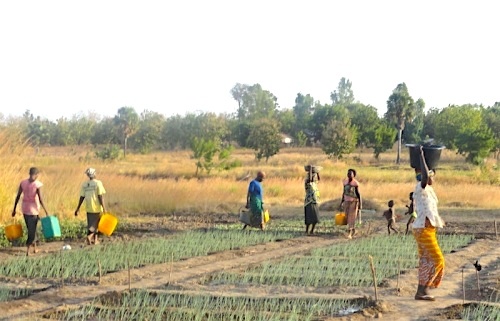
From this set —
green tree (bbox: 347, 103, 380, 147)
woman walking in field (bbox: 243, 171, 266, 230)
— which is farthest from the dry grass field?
green tree (bbox: 347, 103, 380, 147)

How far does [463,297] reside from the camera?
8.55 meters

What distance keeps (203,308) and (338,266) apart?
3.93m

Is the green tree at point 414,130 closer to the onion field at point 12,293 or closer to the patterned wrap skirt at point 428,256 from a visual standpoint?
the patterned wrap skirt at point 428,256

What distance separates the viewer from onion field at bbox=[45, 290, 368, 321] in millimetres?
7539

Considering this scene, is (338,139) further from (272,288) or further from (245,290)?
(245,290)

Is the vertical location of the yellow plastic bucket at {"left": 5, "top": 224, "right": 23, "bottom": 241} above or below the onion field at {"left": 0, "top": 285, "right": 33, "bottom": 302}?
above

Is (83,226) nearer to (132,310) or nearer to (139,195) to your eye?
(139,195)

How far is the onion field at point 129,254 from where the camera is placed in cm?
1093

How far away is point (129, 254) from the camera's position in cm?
1286

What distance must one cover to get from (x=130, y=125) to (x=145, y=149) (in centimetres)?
272

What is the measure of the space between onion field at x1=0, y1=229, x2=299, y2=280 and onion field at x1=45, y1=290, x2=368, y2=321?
103 cm

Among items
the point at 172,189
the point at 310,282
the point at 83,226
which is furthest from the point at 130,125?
the point at 310,282

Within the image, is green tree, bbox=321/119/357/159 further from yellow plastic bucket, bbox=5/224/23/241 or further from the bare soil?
yellow plastic bucket, bbox=5/224/23/241

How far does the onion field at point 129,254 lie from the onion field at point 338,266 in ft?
5.56
